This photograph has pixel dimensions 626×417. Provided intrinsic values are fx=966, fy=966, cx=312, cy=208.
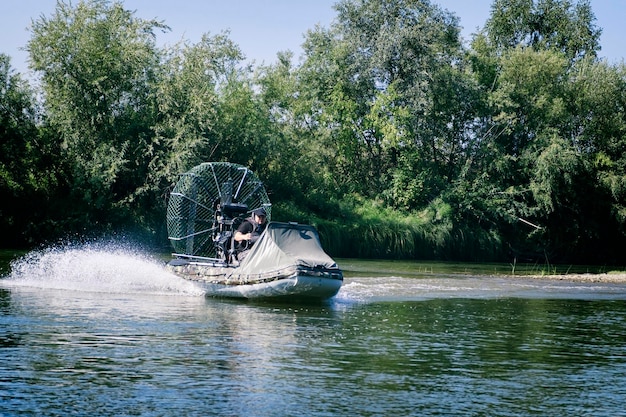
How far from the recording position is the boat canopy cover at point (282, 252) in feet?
78.0

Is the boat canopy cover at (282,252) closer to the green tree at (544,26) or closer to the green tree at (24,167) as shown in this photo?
the green tree at (24,167)

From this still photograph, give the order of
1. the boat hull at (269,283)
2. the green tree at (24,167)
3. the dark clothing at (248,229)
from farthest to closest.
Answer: the green tree at (24,167), the dark clothing at (248,229), the boat hull at (269,283)

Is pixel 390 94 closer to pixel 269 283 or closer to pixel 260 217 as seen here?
pixel 260 217

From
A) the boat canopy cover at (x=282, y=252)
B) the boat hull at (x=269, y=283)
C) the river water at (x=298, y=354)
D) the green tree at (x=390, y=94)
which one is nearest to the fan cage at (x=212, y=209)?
the boat hull at (x=269, y=283)

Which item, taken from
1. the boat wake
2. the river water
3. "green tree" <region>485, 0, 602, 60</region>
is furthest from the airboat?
"green tree" <region>485, 0, 602, 60</region>

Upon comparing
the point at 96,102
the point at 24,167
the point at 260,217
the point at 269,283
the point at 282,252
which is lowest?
the point at 269,283

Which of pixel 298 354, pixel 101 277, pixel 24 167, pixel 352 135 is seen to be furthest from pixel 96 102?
pixel 298 354

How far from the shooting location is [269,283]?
77.6ft

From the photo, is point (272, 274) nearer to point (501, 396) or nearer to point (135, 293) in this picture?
point (135, 293)

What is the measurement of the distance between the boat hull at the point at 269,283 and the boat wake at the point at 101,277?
56 cm

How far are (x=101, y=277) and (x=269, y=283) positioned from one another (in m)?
7.26

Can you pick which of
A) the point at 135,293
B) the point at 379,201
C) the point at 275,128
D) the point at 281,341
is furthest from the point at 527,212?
the point at 281,341

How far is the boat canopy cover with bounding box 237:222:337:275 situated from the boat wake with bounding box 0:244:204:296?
88.2 inches

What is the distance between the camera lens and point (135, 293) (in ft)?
83.9
